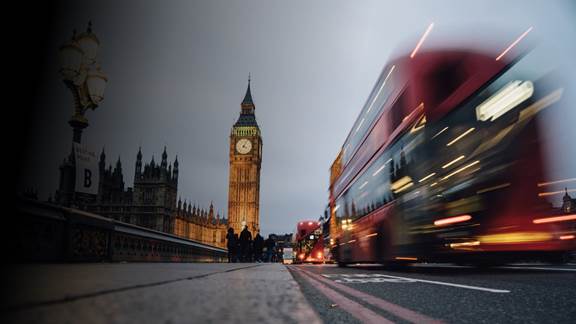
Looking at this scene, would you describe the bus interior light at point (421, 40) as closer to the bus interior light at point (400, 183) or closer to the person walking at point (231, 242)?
the bus interior light at point (400, 183)

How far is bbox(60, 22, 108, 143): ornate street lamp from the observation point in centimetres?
747

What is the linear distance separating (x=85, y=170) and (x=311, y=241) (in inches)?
1042

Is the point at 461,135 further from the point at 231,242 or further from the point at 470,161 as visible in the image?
the point at 231,242

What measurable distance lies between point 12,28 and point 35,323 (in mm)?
2899

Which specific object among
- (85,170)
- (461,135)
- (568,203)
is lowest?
(568,203)

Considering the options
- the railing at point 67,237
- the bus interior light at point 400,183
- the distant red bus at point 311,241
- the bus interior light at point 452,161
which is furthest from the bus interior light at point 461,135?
the distant red bus at point 311,241

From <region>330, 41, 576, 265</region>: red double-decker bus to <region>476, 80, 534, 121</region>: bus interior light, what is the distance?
1 centimetres

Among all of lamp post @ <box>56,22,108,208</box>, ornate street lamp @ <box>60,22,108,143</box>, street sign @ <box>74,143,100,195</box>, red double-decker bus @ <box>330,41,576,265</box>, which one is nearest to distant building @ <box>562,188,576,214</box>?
red double-decker bus @ <box>330,41,576,265</box>

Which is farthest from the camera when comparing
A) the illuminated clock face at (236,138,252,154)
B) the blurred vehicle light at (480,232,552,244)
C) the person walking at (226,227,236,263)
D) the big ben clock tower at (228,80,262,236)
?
the illuminated clock face at (236,138,252,154)

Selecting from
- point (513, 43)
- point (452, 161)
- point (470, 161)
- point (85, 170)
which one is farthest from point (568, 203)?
point (85, 170)

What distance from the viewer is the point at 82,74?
7.71m

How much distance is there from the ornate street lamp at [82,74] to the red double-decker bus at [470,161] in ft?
19.4

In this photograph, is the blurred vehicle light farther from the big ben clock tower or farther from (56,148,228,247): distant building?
the big ben clock tower

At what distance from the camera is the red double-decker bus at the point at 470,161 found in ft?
19.6
